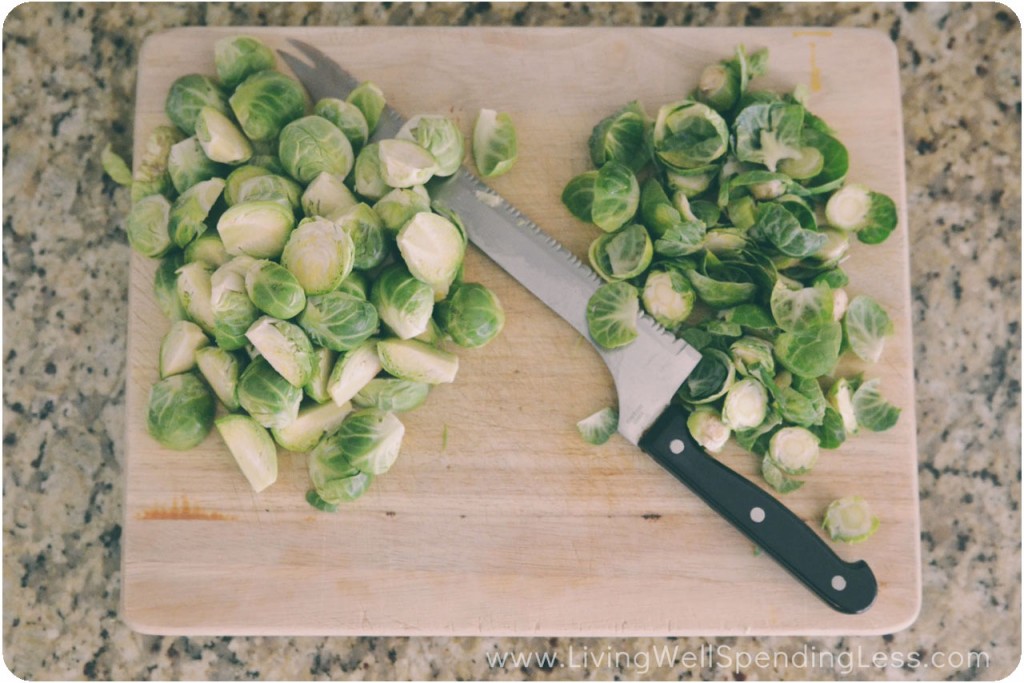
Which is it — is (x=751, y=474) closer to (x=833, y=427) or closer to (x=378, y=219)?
(x=833, y=427)

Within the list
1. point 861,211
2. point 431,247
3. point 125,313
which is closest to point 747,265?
point 861,211

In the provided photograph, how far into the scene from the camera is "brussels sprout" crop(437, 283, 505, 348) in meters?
2.08

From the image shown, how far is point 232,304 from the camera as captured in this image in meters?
2.00

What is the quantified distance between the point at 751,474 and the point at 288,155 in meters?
1.40

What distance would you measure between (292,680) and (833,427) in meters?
1.54

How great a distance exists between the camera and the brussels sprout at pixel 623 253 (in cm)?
212

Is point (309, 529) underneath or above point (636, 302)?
underneath

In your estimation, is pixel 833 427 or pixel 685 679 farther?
pixel 685 679

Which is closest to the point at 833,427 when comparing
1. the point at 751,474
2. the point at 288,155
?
the point at 751,474

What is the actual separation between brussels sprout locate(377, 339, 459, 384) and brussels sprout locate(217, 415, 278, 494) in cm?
34

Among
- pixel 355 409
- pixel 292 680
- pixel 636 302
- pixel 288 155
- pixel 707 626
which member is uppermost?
pixel 288 155

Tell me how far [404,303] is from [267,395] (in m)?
0.38

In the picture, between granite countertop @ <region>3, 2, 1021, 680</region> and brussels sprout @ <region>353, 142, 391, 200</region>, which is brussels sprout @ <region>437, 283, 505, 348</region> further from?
granite countertop @ <region>3, 2, 1021, 680</region>

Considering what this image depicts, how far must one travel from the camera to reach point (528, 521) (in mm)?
2162
